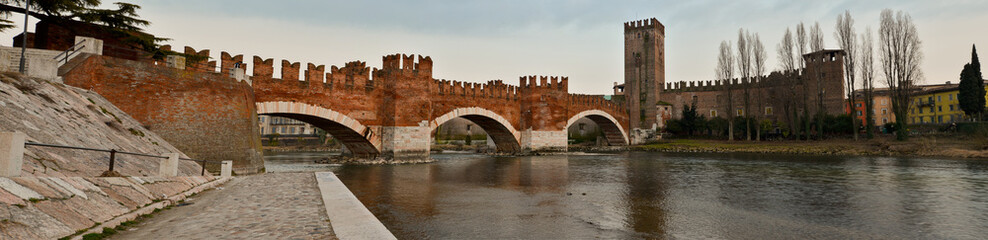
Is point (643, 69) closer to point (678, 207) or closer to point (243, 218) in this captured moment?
point (678, 207)

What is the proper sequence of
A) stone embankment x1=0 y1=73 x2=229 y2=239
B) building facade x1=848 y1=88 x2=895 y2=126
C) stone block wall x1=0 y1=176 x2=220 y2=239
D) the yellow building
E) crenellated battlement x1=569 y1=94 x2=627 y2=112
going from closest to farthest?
stone block wall x1=0 y1=176 x2=220 y2=239 → stone embankment x1=0 y1=73 x2=229 y2=239 → crenellated battlement x1=569 y1=94 x2=627 y2=112 → the yellow building → building facade x1=848 y1=88 x2=895 y2=126

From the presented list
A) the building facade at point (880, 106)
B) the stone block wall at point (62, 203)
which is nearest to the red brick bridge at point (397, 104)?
the stone block wall at point (62, 203)

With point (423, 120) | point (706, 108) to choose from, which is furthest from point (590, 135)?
point (423, 120)

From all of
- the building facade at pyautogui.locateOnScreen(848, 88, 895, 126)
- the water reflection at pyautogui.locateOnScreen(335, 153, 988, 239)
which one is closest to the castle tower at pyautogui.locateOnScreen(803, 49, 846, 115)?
the building facade at pyautogui.locateOnScreen(848, 88, 895, 126)

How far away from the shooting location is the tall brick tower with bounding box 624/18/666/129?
190ft

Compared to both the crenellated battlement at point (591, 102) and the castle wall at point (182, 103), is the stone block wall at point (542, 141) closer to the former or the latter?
the crenellated battlement at point (591, 102)

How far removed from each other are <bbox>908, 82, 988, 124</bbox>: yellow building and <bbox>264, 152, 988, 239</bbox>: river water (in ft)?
180

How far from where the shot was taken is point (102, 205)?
5109 millimetres

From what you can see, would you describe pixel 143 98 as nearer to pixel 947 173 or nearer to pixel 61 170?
pixel 61 170

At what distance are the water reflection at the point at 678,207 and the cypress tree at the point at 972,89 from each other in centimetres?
3506

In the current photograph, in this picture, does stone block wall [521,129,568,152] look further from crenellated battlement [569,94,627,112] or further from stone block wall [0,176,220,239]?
stone block wall [0,176,220,239]

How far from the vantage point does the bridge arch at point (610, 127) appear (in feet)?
150

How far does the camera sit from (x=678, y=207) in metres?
9.70

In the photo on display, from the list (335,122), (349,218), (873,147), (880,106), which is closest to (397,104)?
(335,122)
